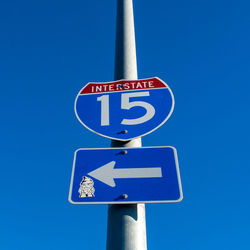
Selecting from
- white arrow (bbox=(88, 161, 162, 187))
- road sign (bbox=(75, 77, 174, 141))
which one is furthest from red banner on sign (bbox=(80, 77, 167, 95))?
white arrow (bbox=(88, 161, 162, 187))

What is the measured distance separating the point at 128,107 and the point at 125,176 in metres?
0.67

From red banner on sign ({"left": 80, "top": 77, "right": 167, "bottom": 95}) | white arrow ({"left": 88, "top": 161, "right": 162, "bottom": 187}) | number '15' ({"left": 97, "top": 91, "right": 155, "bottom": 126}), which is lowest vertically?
white arrow ({"left": 88, "top": 161, "right": 162, "bottom": 187})

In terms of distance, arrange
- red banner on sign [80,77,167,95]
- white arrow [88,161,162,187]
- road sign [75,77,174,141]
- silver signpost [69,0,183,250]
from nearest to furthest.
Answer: silver signpost [69,0,183,250] → white arrow [88,161,162,187] → road sign [75,77,174,141] → red banner on sign [80,77,167,95]

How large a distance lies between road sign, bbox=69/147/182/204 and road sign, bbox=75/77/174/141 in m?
0.21

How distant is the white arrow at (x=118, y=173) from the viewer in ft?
5.37

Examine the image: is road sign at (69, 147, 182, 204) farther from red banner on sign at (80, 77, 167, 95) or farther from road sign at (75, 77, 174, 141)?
red banner on sign at (80, 77, 167, 95)

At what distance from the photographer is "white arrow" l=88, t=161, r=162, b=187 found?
164 cm

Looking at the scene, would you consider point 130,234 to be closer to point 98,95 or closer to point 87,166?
point 87,166

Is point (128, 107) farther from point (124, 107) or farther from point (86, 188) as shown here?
point (86, 188)

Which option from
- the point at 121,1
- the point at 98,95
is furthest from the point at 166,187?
the point at 121,1

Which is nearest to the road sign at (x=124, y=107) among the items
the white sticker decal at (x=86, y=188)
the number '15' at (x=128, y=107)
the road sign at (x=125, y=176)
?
the number '15' at (x=128, y=107)

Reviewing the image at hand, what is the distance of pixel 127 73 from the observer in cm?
231

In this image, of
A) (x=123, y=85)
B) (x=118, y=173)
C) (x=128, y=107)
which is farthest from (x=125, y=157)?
(x=123, y=85)

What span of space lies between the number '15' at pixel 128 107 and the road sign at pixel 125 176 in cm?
32
